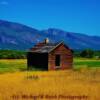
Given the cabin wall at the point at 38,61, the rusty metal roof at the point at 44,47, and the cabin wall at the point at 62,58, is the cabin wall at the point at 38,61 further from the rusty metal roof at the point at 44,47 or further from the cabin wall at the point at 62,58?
the cabin wall at the point at 62,58

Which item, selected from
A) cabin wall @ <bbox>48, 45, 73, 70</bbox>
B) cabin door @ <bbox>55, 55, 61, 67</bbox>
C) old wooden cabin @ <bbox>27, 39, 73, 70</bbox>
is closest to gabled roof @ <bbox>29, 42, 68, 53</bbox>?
old wooden cabin @ <bbox>27, 39, 73, 70</bbox>

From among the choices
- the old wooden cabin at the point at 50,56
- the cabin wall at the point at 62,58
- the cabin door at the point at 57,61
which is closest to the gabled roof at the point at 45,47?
the old wooden cabin at the point at 50,56

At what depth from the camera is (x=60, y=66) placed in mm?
52969

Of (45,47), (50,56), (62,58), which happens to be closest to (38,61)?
(50,56)

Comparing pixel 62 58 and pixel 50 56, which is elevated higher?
pixel 50 56

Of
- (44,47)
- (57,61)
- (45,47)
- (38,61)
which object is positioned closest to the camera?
(38,61)

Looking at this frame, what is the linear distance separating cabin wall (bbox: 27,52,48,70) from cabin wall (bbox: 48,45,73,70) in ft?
2.07

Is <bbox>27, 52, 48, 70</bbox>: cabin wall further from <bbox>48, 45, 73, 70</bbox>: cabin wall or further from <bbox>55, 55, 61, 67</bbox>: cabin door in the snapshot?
<bbox>55, 55, 61, 67</bbox>: cabin door

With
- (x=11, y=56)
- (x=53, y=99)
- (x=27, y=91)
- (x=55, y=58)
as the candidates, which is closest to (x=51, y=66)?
(x=55, y=58)

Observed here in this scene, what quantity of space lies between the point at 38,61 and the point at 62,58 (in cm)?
331

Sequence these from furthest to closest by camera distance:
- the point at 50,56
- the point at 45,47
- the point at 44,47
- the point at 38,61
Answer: the point at 44,47 → the point at 45,47 → the point at 38,61 → the point at 50,56

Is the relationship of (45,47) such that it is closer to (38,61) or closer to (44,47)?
(44,47)

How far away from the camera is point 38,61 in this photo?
5212cm

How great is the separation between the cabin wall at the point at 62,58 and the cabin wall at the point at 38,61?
2.07 ft
